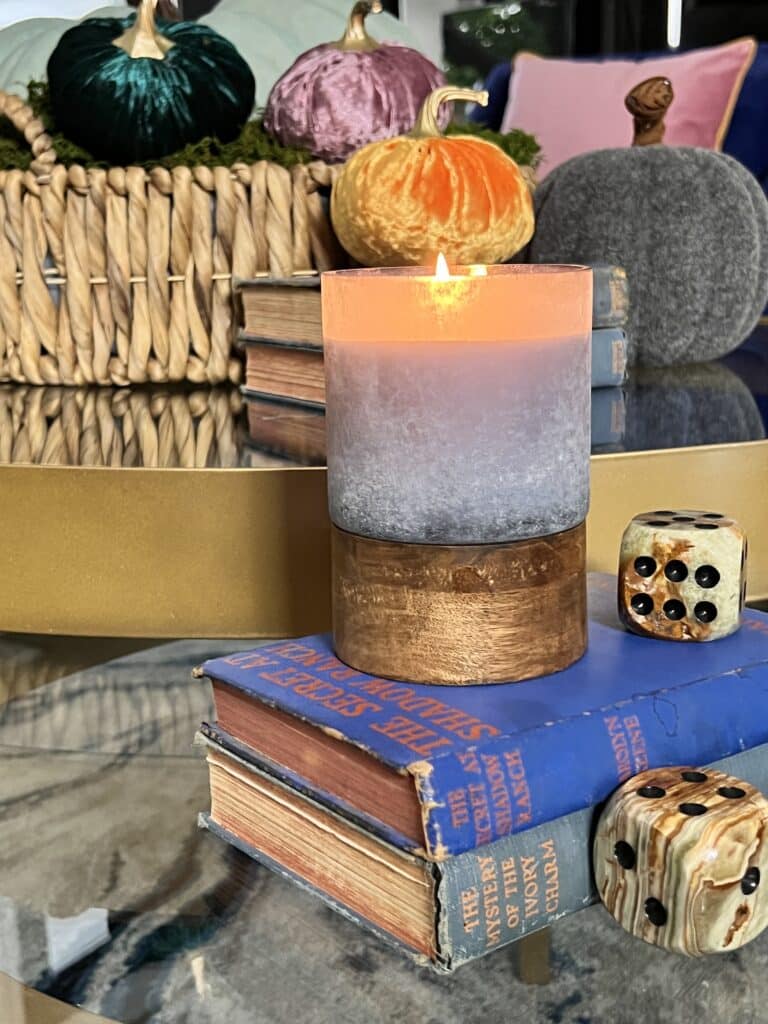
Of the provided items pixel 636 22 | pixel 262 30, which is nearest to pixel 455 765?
pixel 262 30

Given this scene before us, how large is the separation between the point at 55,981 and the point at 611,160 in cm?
71

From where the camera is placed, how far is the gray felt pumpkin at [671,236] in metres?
0.87

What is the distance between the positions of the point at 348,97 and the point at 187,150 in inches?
5.0

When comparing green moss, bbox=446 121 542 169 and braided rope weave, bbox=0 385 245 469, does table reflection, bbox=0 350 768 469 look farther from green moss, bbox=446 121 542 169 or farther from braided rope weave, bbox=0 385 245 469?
green moss, bbox=446 121 542 169

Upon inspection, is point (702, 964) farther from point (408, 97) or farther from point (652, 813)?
point (408, 97)

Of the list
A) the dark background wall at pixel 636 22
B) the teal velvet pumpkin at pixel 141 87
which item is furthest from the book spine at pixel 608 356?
the dark background wall at pixel 636 22

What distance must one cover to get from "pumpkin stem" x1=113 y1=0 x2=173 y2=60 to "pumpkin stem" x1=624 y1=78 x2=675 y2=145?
0.36m

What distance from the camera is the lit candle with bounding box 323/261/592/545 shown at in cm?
39

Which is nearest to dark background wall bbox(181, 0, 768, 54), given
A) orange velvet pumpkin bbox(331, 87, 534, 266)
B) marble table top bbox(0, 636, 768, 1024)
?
orange velvet pumpkin bbox(331, 87, 534, 266)

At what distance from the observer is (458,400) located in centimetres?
40

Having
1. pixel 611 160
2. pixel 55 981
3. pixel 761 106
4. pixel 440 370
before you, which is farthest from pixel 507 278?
Answer: pixel 761 106

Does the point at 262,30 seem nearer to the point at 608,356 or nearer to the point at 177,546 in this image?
the point at 608,356

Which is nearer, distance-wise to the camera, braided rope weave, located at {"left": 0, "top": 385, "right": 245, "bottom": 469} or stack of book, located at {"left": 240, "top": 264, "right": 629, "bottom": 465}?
braided rope weave, located at {"left": 0, "top": 385, "right": 245, "bottom": 469}

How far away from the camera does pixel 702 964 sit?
397mm
